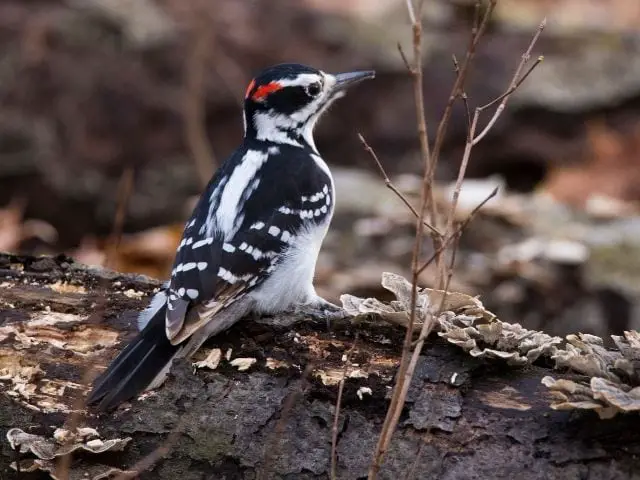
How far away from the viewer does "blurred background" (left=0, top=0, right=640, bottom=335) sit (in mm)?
7602

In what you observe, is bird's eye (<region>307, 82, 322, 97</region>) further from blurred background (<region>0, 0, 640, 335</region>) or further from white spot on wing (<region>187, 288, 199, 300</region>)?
blurred background (<region>0, 0, 640, 335</region>)

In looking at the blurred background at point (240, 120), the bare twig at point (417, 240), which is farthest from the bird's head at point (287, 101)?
the blurred background at point (240, 120)

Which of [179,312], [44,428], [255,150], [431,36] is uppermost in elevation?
[431,36]

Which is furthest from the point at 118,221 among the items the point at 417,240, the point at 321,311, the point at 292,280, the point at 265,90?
the point at 417,240

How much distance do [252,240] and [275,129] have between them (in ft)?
3.06

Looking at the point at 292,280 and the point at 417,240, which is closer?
the point at 417,240

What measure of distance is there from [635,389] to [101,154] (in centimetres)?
663

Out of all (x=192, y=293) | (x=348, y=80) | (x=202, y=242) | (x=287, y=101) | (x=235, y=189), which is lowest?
(x=192, y=293)

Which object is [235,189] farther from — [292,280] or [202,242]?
[292,280]

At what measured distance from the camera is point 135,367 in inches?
131

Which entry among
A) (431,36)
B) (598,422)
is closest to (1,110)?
(431,36)

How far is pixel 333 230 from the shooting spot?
758cm

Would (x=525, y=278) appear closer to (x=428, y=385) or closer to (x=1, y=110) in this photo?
(x=428, y=385)

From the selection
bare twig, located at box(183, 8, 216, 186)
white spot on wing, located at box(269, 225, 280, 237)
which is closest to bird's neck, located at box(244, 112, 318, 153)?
white spot on wing, located at box(269, 225, 280, 237)
